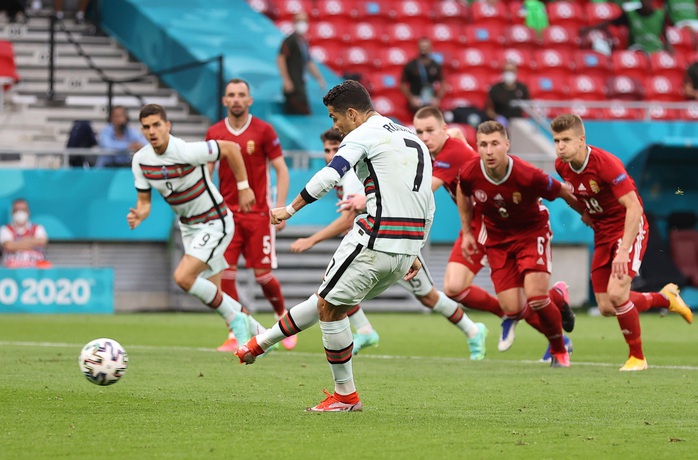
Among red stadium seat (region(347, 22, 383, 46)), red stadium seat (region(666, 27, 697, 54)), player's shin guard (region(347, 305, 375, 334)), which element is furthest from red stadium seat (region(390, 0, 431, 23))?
player's shin guard (region(347, 305, 375, 334))

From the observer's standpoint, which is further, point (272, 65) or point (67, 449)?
point (272, 65)

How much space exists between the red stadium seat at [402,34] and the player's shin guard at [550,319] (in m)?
13.8

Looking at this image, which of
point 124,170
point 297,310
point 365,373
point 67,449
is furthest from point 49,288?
point 67,449

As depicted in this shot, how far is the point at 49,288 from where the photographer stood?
17.6 m

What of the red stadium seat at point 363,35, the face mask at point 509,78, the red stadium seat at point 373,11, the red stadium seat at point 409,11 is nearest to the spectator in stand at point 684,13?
the red stadium seat at point 409,11

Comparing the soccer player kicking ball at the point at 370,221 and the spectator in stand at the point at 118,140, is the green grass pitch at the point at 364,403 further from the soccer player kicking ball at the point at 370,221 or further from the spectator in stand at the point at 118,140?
the spectator in stand at the point at 118,140

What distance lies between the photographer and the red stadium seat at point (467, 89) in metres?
22.5

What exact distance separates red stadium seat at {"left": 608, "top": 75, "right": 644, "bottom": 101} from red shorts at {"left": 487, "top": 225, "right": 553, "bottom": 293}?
43.9 feet

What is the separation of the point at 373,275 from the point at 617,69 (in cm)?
1793

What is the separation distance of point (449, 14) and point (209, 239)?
14125 millimetres

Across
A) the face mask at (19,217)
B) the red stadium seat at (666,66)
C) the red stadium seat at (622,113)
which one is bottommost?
the face mask at (19,217)

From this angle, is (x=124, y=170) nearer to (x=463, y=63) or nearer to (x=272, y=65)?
(x=272, y=65)

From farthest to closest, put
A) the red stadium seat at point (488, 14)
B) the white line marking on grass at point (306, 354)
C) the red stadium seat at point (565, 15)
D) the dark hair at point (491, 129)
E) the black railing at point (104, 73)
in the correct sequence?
the red stadium seat at point (565, 15) → the red stadium seat at point (488, 14) → the black railing at point (104, 73) → the white line marking on grass at point (306, 354) → the dark hair at point (491, 129)

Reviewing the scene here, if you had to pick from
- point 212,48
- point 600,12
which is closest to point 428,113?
point 212,48
